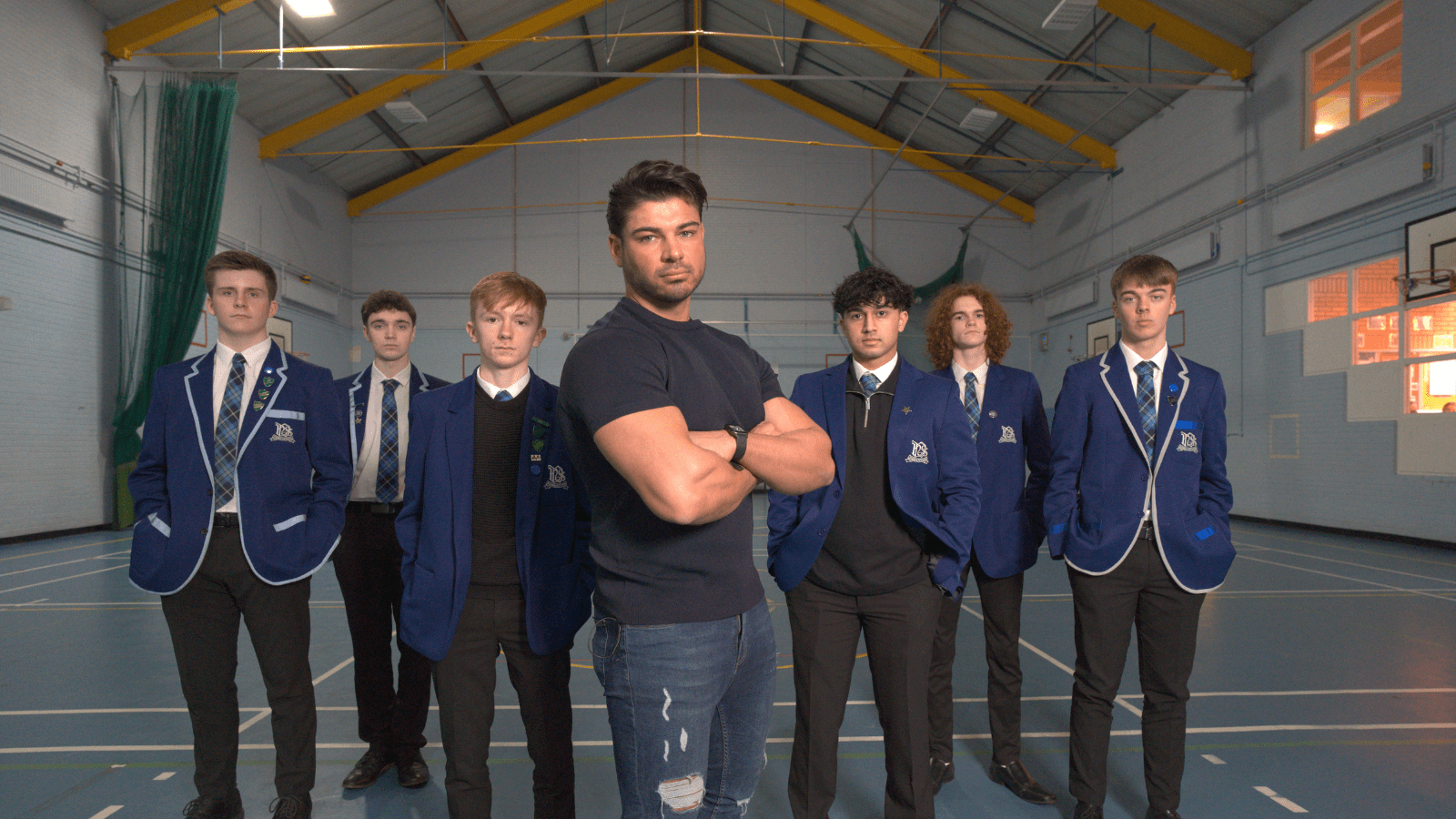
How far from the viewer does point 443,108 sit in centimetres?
1515

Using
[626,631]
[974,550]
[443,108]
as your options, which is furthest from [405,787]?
[443,108]

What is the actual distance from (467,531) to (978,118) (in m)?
Result: 13.5

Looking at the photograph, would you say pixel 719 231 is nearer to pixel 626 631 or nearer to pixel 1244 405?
pixel 1244 405

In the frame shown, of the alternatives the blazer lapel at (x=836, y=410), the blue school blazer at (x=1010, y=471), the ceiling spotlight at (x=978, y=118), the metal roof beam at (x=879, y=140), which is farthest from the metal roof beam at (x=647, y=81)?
the blazer lapel at (x=836, y=410)

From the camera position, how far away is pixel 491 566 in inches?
92.3

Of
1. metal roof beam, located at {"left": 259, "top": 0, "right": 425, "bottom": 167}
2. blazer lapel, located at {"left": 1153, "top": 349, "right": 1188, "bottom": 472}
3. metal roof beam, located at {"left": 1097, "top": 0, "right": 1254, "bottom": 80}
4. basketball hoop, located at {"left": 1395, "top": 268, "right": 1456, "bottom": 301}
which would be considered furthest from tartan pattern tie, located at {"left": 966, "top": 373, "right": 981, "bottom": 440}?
metal roof beam, located at {"left": 259, "top": 0, "right": 425, "bottom": 167}

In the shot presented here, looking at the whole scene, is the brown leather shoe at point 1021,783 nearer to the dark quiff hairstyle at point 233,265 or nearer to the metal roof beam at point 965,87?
the dark quiff hairstyle at point 233,265

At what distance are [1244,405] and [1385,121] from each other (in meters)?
4.05

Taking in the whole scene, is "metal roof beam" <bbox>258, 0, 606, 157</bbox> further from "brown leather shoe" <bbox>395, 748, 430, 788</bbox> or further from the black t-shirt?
the black t-shirt

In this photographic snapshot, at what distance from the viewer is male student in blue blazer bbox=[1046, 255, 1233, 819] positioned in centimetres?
257

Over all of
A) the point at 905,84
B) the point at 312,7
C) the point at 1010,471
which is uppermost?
the point at 905,84

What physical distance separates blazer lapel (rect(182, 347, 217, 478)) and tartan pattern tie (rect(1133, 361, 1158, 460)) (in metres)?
3.15

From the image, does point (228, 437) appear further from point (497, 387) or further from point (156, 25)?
point (156, 25)

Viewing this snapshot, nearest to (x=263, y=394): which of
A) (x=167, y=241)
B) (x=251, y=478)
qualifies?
(x=251, y=478)
